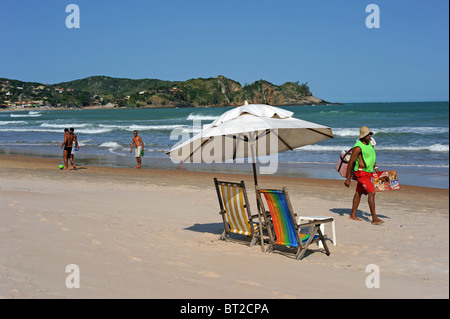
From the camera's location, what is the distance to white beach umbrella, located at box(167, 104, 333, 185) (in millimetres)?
5715

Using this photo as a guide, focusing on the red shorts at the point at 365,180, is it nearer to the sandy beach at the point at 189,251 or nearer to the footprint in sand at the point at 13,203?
the sandy beach at the point at 189,251

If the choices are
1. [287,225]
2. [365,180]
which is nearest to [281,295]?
[287,225]

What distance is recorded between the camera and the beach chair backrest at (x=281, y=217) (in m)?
5.73

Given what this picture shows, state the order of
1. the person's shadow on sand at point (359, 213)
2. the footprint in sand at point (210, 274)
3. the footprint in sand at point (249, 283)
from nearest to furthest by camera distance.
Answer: the footprint in sand at point (249, 283)
the footprint in sand at point (210, 274)
the person's shadow on sand at point (359, 213)

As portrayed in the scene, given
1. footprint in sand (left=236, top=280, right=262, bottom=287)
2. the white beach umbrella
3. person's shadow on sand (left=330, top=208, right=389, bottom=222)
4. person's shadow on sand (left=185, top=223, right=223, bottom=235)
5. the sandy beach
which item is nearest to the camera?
the sandy beach

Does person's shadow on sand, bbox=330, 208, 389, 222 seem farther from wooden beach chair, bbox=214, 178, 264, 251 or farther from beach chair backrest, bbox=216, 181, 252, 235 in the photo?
beach chair backrest, bbox=216, 181, 252, 235

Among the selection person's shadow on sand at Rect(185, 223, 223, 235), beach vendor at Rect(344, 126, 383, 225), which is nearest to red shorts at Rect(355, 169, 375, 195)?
beach vendor at Rect(344, 126, 383, 225)

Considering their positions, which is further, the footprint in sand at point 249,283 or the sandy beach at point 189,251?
the footprint in sand at point 249,283

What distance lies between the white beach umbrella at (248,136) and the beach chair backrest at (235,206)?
0.44 meters

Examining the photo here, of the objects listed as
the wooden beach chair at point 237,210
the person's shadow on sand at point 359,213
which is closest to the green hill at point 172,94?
the person's shadow on sand at point 359,213

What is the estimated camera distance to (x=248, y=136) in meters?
6.95

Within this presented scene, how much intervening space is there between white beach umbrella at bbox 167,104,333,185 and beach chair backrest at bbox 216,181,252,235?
44 centimetres

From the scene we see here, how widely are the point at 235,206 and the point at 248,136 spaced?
1.09 meters
